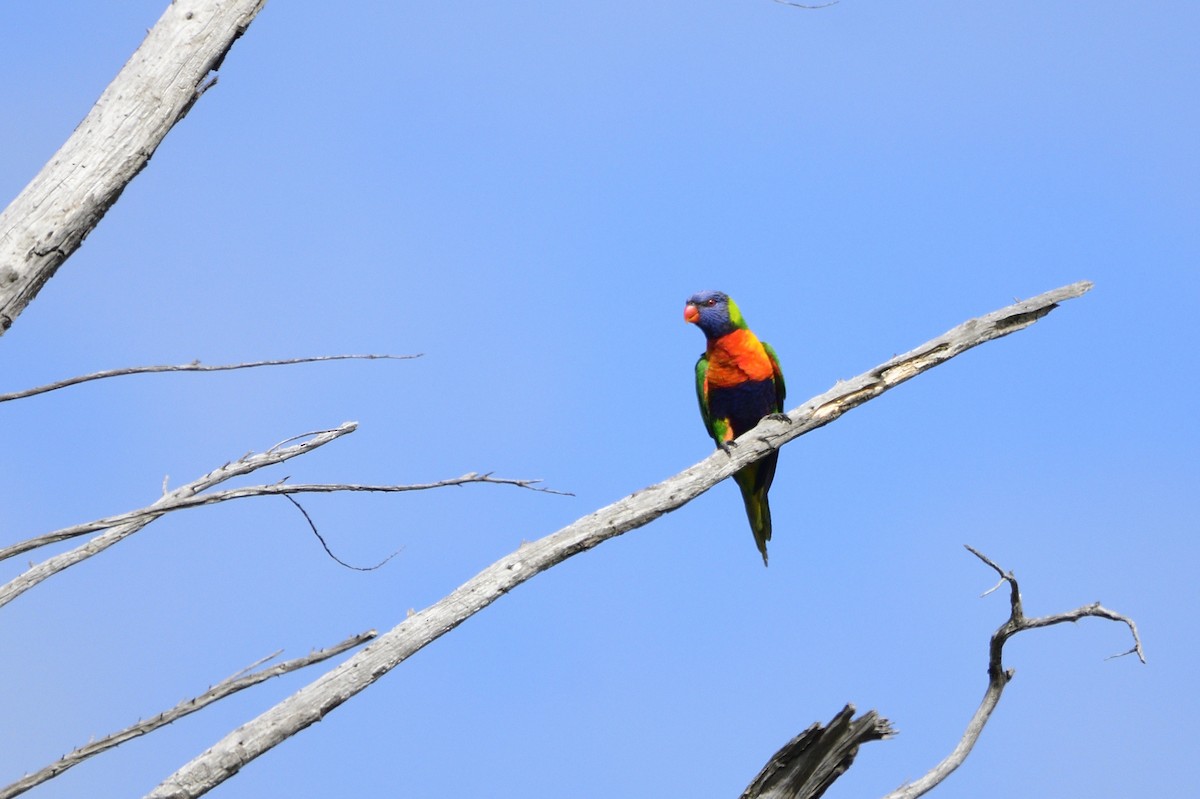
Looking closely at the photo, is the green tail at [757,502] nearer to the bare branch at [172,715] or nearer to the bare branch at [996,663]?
the bare branch at [996,663]

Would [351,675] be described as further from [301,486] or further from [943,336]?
[943,336]

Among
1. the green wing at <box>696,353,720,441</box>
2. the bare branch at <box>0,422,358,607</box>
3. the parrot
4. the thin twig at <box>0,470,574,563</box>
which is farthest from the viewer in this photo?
the green wing at <box>696,353,720,441</box>

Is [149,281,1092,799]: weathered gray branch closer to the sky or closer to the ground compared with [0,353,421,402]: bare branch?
closer to the ground

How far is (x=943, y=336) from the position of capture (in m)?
5.16

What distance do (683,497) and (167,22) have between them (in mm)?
2756

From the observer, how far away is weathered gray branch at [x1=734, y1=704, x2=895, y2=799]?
4.37 m

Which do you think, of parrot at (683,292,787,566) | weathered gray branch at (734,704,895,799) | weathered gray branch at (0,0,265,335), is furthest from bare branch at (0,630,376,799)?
parrot at (683,292,787,566)

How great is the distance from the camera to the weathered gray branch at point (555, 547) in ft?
11.9

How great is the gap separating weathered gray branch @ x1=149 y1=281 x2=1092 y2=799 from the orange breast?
1.93 metres

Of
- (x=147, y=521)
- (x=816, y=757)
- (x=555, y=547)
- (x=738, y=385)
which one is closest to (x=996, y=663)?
(x=816, y=757)

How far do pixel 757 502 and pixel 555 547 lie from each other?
11.1ft

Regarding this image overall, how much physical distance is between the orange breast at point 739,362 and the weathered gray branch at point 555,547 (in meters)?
1.93

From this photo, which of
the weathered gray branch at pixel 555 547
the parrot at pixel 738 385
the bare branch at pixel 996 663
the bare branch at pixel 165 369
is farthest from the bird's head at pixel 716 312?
the bare branch at pixel 165 369

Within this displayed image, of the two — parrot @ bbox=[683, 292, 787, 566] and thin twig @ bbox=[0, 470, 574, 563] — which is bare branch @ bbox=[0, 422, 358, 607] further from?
parrot @ bbox=[683, 292, 787, 566]
